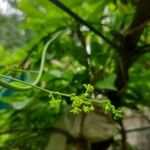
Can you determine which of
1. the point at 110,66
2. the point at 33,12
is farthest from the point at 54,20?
the point at 110,66

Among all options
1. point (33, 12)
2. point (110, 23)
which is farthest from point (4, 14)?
point (110, 23)

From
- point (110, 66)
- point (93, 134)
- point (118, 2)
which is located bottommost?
point (93, 134)

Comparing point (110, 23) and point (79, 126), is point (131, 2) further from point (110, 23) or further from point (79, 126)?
point (79, 126)

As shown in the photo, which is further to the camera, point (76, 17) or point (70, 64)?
point (70, 64)

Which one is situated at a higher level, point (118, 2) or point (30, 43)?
point (118, 2)

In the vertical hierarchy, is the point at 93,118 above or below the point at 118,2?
below

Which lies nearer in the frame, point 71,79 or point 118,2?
point 71,79

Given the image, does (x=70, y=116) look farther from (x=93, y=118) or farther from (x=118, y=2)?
(x=118, y=2)

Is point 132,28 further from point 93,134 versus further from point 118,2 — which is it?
point 93,134

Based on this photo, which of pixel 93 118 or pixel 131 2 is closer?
pixel 93 118
